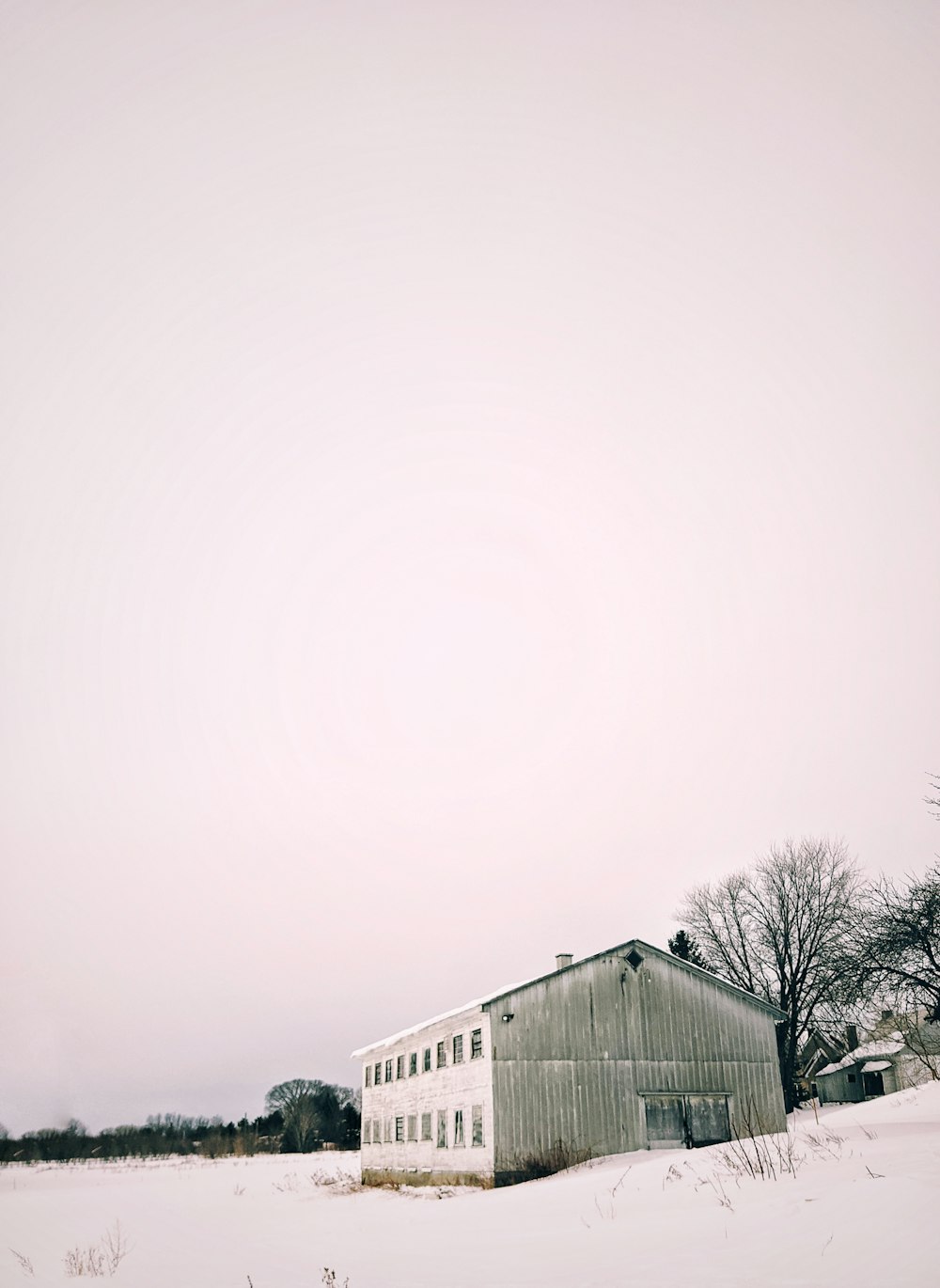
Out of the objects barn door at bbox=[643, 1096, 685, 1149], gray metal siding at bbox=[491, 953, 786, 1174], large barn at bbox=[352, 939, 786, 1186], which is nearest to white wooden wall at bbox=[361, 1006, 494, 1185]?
large barn at bbox=[352, 939, 786, 1186]

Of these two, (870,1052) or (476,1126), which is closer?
(476,1126)

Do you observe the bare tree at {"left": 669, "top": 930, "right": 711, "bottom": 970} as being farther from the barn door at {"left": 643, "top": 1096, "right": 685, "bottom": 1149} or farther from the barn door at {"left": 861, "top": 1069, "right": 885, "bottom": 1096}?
the barn door at {"left": 861, "top": 1069, "right": 885, "bottom": 1096}

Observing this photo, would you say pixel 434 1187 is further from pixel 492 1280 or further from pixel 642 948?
pixel 492 1280

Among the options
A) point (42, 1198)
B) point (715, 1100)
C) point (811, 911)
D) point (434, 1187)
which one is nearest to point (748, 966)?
point (811, 911)

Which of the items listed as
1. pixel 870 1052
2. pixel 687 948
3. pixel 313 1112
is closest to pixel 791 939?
pixel 687 948

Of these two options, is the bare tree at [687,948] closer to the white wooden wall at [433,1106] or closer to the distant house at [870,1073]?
the white wooden wall at [433,1106]

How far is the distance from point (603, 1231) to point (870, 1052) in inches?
2460

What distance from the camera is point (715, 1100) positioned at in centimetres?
3030

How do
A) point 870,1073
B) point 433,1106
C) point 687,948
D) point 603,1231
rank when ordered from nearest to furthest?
point 603,1231
point 433,1106
point 687,948
point 870,1073

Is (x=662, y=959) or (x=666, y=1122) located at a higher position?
(x=662, y=959)

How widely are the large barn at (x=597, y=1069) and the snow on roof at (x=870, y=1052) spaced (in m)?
41.0

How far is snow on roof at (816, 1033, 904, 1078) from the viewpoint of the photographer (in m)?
65.9

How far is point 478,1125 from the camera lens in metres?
28.6

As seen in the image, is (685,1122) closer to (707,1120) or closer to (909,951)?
(707,1120)
